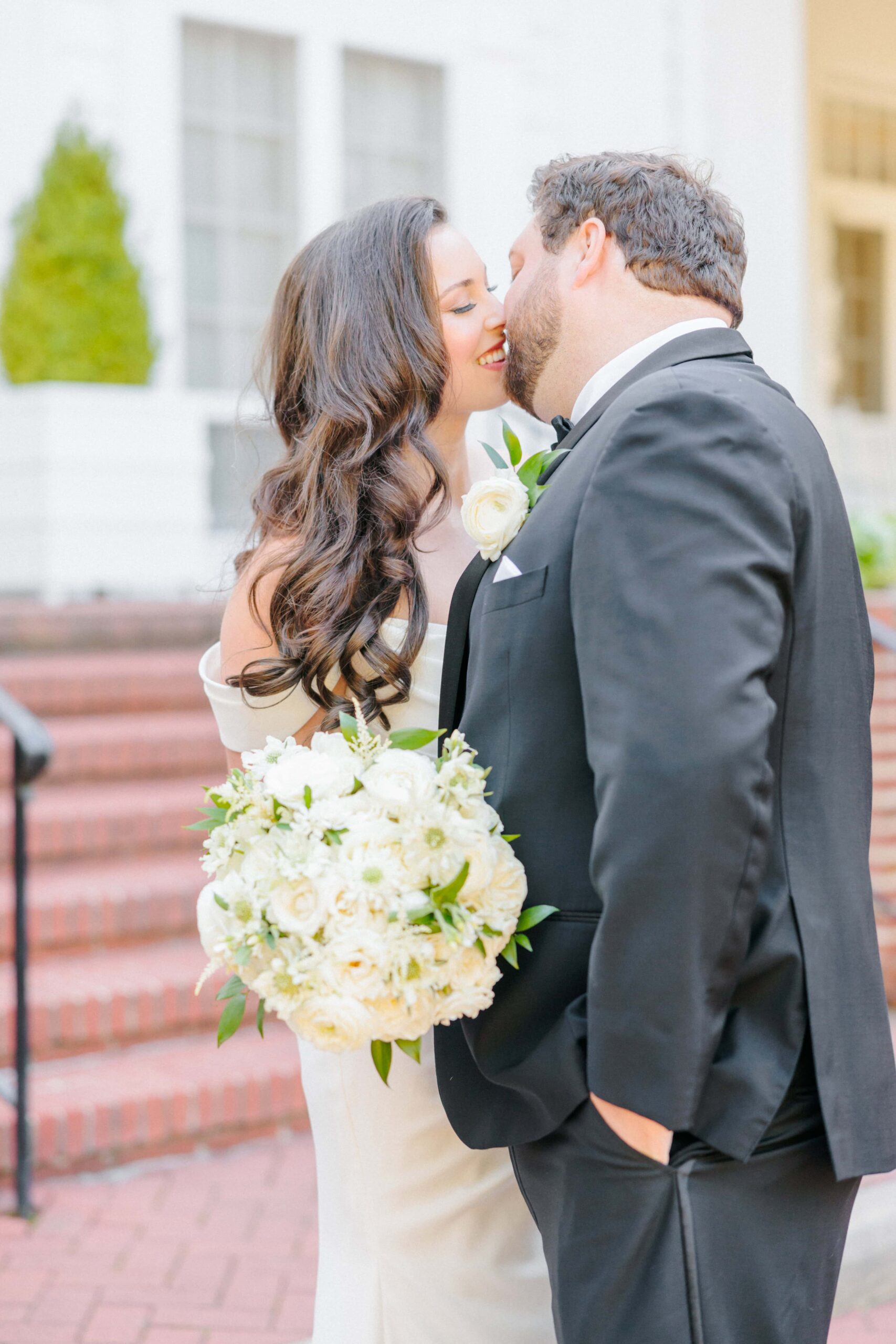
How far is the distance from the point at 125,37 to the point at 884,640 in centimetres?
489

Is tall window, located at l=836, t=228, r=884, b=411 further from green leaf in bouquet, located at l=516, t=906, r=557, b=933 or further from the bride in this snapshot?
green leaf in bouquet, located at l=516, t=906, r=557, b=933

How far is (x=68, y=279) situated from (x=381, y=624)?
16.5ft

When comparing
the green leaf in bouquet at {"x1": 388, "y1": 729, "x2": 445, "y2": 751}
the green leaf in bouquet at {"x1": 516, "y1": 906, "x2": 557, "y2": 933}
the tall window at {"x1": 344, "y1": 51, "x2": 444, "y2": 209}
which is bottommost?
the green leaf in bouquet at {"x1": 516, "y1": 906, "x2": 557, "y2": 933}

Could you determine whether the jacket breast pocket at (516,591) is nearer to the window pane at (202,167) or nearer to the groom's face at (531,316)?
the groom's face at (531,316)

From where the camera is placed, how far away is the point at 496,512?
71.7 inches

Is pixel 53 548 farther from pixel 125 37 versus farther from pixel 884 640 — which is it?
pixel 884 640

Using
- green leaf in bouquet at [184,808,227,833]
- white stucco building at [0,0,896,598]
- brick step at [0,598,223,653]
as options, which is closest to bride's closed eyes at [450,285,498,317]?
green leaf in bouquet at [184,808,227,833]

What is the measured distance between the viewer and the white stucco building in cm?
654

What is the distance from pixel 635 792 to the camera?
1480mm

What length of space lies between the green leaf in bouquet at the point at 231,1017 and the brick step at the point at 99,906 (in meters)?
2.72

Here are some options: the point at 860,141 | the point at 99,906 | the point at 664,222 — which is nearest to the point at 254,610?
the point at 664,222

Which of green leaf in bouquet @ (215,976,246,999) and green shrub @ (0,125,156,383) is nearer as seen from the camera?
green leaf in bouquet @ (215,976,246,999)

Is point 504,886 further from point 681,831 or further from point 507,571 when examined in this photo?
point 507,571

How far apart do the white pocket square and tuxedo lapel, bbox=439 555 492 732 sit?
12 centimetres
